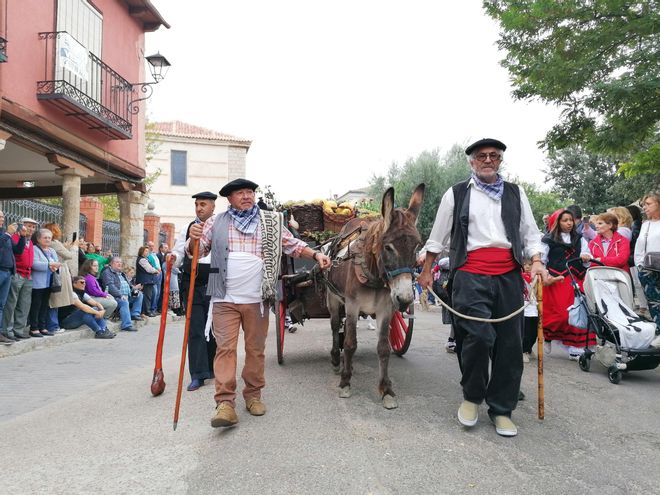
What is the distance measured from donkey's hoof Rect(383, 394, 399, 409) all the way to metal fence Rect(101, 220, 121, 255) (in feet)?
42.9

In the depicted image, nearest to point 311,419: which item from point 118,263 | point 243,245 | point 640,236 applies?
point 243,245

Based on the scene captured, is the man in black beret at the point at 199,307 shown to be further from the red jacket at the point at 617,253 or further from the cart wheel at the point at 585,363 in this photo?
the red jacket at the point at 617,253

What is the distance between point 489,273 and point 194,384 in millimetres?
3316

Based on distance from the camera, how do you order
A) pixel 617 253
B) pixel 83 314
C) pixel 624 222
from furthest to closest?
pixel 83 314, pixel 624 222, pixel 617 253

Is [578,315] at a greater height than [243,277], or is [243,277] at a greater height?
[243,277]

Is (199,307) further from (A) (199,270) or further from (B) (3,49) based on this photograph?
(B) (3,49)

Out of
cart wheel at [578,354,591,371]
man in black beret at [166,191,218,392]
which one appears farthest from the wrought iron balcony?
cart wheel at [578,354,591,371]

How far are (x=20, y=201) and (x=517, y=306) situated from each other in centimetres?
1164

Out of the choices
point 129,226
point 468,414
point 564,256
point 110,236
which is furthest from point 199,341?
point 110,236

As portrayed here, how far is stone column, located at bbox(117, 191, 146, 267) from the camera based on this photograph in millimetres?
14898

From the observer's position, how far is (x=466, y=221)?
173 inches

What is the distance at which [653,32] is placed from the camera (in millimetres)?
8141

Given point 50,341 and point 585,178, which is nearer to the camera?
point 50,341

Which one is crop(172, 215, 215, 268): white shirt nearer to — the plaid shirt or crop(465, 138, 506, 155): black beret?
the plaid shirt
